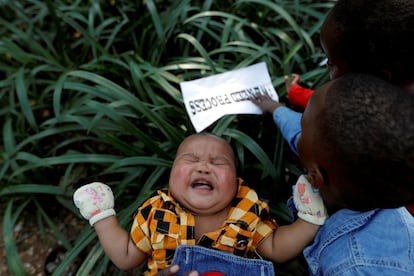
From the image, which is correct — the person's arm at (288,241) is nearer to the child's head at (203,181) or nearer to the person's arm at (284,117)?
the child's head at (203,181)

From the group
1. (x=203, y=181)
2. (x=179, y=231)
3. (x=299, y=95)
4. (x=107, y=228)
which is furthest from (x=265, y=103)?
(x=107, y=228)

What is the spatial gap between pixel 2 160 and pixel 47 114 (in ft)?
1.13

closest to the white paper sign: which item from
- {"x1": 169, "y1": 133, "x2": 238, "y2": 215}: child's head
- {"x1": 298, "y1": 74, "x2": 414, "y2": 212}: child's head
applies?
{"x1": 169, "y1": 133, "x2": 238, "y2": 215}: child's head

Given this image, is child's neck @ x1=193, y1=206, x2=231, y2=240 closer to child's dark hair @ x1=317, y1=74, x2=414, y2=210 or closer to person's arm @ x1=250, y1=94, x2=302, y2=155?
person's arm @ x1=250, y1=94, x2=302, y2=155

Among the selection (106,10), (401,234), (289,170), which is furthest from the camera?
(106,10)

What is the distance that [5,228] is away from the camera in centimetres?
134

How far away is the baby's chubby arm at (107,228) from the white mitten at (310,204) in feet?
1.63

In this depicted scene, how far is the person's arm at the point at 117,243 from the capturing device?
113 cm

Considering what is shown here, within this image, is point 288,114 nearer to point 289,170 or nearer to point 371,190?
point 289,170

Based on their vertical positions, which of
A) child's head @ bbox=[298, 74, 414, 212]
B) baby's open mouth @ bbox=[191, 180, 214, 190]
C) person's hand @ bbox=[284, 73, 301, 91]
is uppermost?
child's head @ bbox=[298, 74, 414, 212]

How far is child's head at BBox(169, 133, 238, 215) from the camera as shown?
1115mm

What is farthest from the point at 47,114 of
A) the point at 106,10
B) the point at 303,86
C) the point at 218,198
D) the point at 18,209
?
the point at 303,86

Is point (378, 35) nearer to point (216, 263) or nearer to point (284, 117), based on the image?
point (284, 117)

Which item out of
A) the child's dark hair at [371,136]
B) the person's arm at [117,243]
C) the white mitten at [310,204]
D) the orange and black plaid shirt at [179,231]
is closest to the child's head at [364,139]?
the child's dark hair at [371,136]
